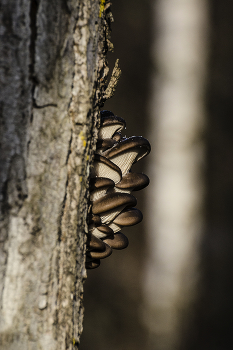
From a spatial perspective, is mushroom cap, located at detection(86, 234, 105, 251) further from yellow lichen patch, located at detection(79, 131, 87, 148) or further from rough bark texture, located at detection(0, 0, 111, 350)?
yellow lichen patch, located at detection(79, 131, 87, 148)

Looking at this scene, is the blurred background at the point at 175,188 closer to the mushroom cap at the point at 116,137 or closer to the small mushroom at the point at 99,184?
the mushroom cap at the point at 116,137

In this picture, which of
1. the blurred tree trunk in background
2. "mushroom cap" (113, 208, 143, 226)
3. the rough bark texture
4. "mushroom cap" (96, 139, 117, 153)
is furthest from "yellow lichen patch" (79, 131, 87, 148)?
the blurred tree trunk in background

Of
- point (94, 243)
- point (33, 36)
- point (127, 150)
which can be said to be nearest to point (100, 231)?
point (94, 243)

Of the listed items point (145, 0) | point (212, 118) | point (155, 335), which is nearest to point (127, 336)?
point (155, 335)

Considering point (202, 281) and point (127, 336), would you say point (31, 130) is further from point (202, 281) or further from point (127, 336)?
point (127, 336)

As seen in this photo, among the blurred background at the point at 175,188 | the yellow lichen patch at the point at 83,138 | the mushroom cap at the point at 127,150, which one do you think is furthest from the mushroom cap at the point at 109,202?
the blurred background at the point at 175,188

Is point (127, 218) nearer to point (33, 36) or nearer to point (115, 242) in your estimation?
point (115, 242)
